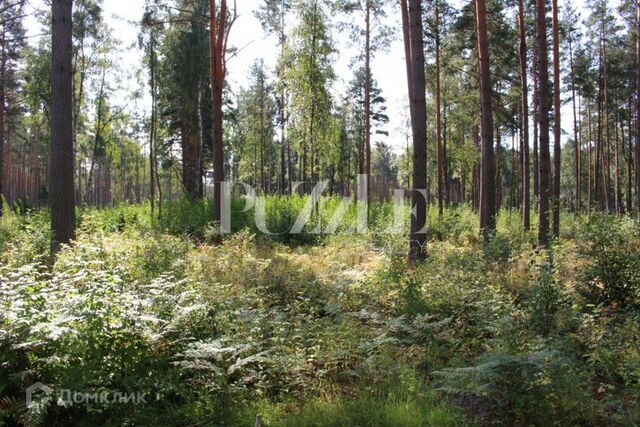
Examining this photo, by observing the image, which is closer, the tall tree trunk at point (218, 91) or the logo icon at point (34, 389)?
the logo icon at point (34, 389)

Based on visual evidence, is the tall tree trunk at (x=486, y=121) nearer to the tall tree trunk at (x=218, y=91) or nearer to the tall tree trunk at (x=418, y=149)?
the tall tree trunk at (x=418, y=149)

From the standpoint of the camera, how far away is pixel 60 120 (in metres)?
8.22

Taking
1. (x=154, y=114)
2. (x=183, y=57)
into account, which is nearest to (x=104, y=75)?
(x=154, y=114)

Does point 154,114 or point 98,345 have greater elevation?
point 154,114

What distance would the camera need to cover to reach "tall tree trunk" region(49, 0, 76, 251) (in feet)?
26.9

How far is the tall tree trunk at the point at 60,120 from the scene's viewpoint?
8188 millimetres

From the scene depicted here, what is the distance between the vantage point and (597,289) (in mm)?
6227

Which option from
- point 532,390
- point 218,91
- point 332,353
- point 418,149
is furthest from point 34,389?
point 218,91

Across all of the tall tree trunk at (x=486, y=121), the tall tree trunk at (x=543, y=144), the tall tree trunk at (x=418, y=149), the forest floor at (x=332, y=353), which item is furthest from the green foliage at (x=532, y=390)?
the tall tree trunk at (x=486, y=121)

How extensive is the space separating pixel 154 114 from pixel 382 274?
23.1 meters

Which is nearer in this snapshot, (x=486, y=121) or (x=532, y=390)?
(x=532, y=390)

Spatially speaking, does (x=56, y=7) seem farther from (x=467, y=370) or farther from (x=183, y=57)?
(x=183, y=57)

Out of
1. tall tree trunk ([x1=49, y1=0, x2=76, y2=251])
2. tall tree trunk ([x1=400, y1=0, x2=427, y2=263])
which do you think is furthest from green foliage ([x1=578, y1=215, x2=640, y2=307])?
tall tree trunk ([x1=49, y1=0, x2=76, y2=251])

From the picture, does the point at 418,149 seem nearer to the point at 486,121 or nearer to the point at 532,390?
the point at 486,121
